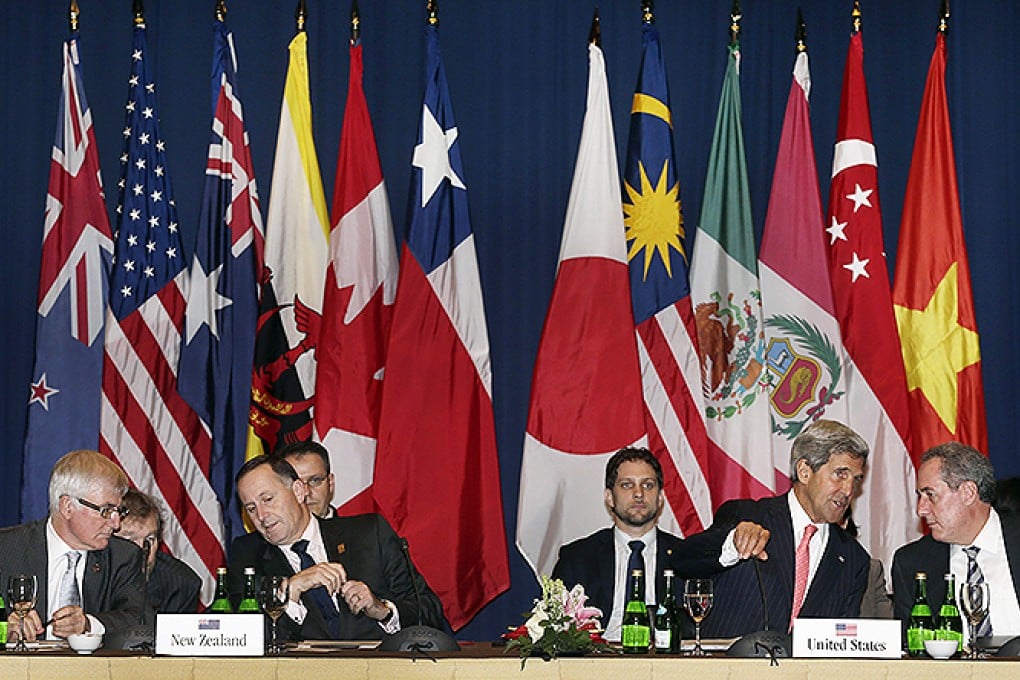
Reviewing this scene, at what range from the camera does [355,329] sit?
6699 millimetres

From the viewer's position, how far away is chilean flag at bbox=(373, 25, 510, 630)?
6621 mm

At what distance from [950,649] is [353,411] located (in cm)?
339

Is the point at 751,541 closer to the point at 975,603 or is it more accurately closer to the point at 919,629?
the point at 919,629

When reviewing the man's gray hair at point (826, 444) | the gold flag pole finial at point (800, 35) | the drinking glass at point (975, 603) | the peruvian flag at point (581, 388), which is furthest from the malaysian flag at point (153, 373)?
the drinking glass at point (975, 603)

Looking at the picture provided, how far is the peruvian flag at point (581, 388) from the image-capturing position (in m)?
6.59

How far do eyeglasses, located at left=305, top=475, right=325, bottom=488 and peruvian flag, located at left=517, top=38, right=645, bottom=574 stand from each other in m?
1.12

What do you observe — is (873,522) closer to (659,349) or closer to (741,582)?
(659,349)

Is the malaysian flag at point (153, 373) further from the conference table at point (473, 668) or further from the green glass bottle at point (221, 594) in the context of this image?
the conference table at point (473, 668)

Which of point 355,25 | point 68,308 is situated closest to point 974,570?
point 355,25

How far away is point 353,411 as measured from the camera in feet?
21.9

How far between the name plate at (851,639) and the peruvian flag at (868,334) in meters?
2.75

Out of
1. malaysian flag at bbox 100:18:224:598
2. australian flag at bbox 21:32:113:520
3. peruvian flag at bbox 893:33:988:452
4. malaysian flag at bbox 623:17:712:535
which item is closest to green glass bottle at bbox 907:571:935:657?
malaysian flag at bbox 623:17:712:535

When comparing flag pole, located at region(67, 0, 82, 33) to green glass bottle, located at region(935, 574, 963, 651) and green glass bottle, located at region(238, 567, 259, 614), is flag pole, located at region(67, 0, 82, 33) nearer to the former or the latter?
green glass bottle, located at region(238, 567, 259, 614)

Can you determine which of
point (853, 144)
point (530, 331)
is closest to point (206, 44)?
point (530, 331)
